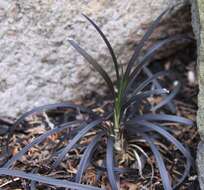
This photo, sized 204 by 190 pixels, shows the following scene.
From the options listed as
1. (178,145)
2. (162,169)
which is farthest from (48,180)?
(178,145)

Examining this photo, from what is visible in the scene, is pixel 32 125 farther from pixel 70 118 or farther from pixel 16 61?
pixel 16 61

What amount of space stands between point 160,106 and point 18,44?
0.80m

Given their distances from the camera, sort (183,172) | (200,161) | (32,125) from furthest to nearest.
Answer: (32,125) → (183,172) → (200,161)

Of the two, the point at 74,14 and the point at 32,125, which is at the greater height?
the point at 74,14

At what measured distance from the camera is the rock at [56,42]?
79.8 inches

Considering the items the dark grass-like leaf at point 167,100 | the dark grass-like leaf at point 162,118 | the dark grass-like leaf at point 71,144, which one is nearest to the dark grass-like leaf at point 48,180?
the dark grass-like leaf at point 71,144

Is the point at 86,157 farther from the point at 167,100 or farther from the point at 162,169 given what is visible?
the point at 167,100

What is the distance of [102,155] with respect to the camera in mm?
2102

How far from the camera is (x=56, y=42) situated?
2.12 m

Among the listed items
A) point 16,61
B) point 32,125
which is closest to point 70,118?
point 32,125

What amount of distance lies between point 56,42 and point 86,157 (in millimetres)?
587

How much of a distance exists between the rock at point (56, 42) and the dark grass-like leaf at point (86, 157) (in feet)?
1.35

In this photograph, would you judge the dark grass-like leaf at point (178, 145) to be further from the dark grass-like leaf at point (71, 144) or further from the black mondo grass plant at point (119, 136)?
the dark grass-like leaf at point (71, 144)

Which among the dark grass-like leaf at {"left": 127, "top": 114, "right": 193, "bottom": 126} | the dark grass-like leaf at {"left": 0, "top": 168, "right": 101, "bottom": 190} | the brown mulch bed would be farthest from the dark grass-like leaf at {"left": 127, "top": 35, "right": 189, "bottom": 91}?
the dark grass-like leaf at {"left": 0, "top": 168, "right": 101, "bottom": 190}
